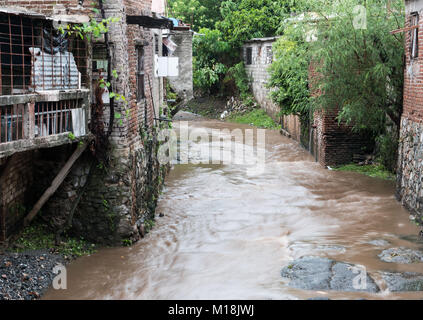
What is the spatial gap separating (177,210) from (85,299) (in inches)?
202

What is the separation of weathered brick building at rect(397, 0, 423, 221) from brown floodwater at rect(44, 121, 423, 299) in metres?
0.53

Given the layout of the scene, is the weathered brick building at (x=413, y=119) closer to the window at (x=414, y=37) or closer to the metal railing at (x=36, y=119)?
the window at (x=414, y=37)

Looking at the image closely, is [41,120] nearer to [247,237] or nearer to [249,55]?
[247,237]

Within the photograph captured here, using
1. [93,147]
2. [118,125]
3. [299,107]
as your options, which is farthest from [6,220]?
[299,107]

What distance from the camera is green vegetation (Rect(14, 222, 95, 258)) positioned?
9359mm

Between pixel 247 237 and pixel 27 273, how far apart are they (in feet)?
14.8

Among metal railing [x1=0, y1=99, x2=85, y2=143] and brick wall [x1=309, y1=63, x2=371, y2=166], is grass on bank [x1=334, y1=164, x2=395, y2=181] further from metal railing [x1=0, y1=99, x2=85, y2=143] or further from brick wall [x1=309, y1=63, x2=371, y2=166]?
metal railing [x1=0, y1=99, x2=85, y2=143]

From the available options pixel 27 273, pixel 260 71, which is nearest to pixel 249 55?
pixel 260 71

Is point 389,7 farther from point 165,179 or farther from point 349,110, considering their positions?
point 165,179

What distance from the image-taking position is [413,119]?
11.5 m

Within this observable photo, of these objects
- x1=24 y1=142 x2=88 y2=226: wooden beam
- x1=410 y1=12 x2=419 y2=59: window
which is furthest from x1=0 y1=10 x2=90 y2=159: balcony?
x1=410 y1=12 x2=419 y2=59: window

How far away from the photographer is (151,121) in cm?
1288

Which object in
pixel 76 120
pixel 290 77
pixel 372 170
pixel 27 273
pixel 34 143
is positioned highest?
pixel 290 77

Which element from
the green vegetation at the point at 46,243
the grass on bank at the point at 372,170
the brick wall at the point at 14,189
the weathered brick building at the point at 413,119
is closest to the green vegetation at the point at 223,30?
the grass on bank at the point at 372,170
